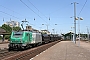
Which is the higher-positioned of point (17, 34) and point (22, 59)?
point (17, 34)

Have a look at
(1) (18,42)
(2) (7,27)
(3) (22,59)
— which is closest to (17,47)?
(1) (18,42)

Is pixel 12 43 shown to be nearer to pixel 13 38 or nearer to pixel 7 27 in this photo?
pixel 13 38

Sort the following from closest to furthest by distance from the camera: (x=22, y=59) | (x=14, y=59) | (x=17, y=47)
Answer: (x=14, y=59)
(x=22, y=59)
(x=17, y=47)

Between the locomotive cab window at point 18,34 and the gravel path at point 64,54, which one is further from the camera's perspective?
the locomotive cab window at point 18,34

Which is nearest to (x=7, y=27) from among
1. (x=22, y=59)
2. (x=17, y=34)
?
(x=17, y=34)

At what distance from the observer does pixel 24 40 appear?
29016 mm

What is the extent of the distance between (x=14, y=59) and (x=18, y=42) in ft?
49.1

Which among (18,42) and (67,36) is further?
(67,36)

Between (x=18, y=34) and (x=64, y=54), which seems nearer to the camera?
(x=64, y=54)

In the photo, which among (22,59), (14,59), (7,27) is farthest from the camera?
(7,27)

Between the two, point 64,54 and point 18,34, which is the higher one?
point 18,34

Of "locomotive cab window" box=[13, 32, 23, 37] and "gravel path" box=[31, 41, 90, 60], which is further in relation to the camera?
"locomotive cab window" box=[13, 32, 23, 37]

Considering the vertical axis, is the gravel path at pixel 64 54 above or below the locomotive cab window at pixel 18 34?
below

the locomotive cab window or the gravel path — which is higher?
the locomotive cab window
